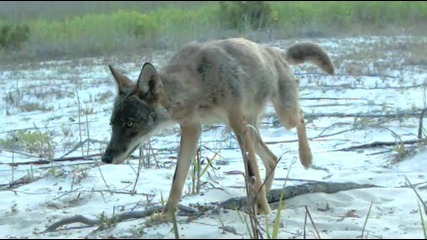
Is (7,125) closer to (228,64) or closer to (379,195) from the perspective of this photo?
(228,64)

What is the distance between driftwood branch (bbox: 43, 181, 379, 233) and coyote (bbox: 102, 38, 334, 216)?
0.13 m

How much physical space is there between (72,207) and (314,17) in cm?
1864

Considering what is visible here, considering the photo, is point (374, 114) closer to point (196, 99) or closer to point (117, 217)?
point (196, 99)

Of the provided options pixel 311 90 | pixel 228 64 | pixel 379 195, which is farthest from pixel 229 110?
pixel 311 90

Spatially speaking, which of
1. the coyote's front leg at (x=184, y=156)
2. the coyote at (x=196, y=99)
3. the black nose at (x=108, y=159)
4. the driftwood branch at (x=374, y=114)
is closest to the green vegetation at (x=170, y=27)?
the driftwood branch at (x=374, y=114)

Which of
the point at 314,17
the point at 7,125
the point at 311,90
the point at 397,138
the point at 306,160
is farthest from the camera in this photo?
the point at 314,17

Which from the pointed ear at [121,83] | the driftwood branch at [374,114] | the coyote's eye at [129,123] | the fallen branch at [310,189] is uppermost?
the pointed ear at [121,83]

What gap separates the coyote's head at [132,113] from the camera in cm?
609

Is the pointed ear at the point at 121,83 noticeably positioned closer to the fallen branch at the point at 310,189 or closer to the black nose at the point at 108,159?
the black nose at the point at 108,159

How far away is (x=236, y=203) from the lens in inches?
247

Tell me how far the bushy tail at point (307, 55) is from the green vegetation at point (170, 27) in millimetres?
7991

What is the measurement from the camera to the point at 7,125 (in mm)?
10930

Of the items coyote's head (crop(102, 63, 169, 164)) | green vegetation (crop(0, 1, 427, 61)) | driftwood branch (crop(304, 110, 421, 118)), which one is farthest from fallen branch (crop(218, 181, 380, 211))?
green vegetation (crop(0, 1, 427, 61))

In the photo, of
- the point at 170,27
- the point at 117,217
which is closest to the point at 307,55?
the point at 117,217
